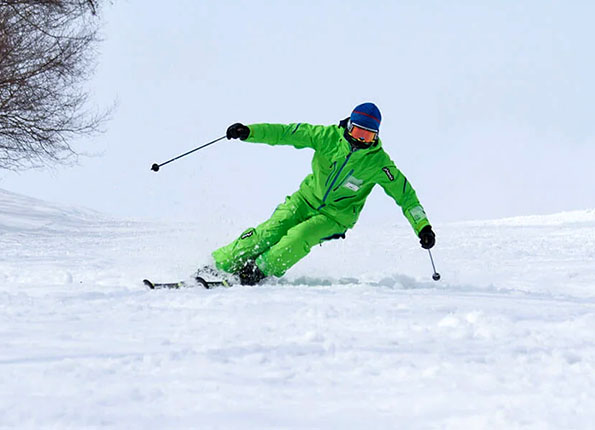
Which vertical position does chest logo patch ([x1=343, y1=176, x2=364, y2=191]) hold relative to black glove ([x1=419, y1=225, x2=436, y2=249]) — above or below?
above

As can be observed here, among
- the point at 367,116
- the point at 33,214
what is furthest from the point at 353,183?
the point at 33,214

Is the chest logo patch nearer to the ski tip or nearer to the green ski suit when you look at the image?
the green ski suit

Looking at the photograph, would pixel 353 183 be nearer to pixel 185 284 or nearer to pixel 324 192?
pixel 324 192

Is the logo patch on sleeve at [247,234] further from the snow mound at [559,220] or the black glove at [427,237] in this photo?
the snow mound at [559,220]

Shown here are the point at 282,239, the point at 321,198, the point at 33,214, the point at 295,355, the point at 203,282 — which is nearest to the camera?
the point at 295,355

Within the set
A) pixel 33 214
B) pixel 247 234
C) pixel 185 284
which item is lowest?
pixel 185 284

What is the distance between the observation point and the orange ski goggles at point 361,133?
5.32 meters

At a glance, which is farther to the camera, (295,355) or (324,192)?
(324,192)

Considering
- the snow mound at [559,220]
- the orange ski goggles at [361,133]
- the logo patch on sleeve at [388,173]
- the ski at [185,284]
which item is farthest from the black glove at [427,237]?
the snow mound at [559,220]

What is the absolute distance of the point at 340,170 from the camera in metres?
5.51

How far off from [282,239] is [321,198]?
1.70 feet

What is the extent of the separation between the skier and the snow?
343 mm

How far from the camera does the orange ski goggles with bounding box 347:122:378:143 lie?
209 inches

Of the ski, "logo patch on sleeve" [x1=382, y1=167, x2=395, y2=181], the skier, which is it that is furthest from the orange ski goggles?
the ski
